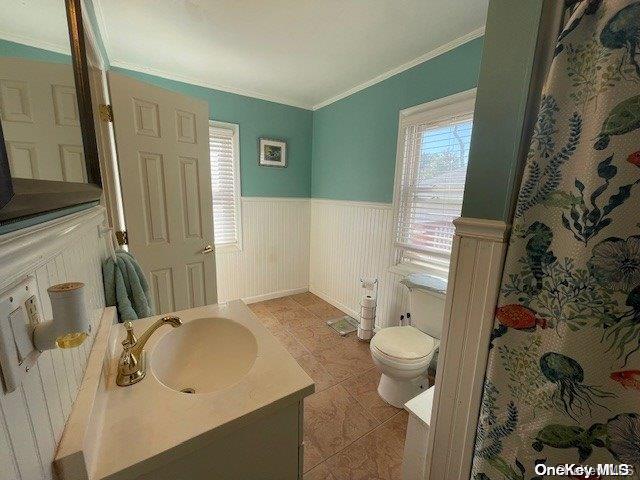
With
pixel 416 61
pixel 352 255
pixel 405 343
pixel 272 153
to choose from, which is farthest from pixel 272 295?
pixel 416 61

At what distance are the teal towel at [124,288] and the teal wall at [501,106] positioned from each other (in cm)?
134

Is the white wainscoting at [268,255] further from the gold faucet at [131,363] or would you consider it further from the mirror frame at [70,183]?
the gold faucet at [131,363]

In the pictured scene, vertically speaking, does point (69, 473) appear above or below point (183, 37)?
below

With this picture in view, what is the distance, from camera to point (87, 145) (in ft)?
3.16

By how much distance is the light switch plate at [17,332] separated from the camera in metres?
0.28

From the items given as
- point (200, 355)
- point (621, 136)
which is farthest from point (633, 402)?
point (200, 355)

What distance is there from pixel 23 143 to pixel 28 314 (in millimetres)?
380

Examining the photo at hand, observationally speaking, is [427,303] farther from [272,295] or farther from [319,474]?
[272,295]

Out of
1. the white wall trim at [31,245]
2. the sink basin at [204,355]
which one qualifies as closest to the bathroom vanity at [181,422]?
the sink basin at [204,355]

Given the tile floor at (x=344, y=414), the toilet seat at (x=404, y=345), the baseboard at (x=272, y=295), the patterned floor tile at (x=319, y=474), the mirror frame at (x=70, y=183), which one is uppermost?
the mirror frame at (x=70, y=183)

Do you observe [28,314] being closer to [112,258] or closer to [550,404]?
[112,258]

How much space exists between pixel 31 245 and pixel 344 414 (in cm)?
172

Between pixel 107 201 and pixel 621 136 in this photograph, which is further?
pixel 107 201

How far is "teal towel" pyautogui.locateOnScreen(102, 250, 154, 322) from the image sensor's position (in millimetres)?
1009
